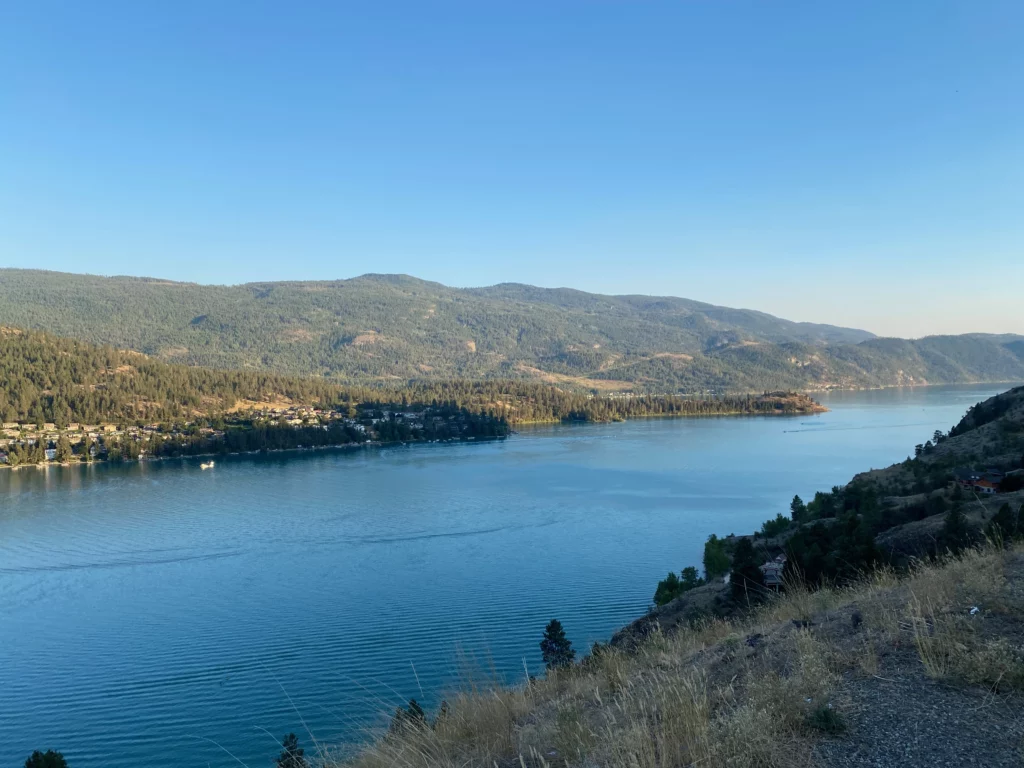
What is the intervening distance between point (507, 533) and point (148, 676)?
1967 centimetres

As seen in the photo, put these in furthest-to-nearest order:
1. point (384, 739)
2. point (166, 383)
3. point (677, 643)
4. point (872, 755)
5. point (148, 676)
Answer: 1. point (166, 383)
2. point (148, 676)
3. point (677, 643)
4. point (384, 739)
5. point (872, 755)

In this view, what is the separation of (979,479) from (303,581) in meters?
24.8

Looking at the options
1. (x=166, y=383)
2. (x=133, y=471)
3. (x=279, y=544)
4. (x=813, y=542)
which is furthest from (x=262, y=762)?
(x=166, y=383)

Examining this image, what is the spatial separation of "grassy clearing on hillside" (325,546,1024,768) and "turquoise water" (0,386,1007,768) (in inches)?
31.2

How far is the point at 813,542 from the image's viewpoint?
14.5m

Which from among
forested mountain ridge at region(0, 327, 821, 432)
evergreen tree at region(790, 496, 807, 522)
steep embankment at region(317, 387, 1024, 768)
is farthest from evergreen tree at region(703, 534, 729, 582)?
forested mountain ridge at region(0, 327, 821, 432)

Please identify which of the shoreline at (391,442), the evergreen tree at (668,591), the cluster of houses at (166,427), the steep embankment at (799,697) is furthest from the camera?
the cluster of houses at (166,427)

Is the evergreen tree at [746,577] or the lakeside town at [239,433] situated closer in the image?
the evergreen tree at [746,577]

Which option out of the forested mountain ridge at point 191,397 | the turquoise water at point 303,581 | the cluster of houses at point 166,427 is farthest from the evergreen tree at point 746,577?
the forested mountain ridge at point 191,397

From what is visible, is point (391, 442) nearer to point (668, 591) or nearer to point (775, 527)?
point (775, 527)

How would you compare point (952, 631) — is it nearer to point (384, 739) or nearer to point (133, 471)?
point (384, 739)

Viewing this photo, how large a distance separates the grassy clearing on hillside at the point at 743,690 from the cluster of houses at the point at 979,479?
19.6m

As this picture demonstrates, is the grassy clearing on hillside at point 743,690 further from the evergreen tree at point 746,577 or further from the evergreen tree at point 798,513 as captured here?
the evergreen tree at point 798,513

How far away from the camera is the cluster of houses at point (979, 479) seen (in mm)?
22000
